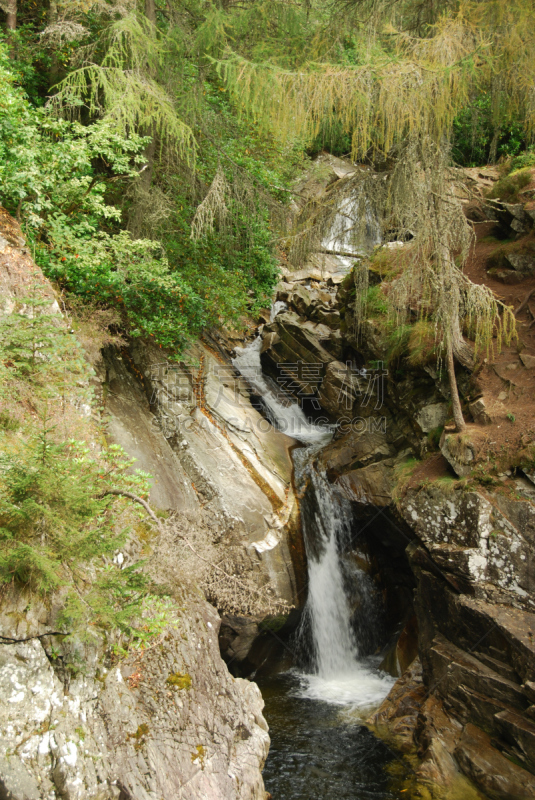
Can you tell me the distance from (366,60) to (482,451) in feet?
17.9

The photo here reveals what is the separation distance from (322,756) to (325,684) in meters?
2.01

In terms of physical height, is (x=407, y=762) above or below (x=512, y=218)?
below

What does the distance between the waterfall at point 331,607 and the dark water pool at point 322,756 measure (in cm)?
50

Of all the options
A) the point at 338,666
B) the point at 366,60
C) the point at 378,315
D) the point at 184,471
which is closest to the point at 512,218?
the point at 378,315

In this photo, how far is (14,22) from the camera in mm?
8977

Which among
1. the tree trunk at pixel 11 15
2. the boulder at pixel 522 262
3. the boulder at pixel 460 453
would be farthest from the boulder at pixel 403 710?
the tree trunk at pixel 11 15

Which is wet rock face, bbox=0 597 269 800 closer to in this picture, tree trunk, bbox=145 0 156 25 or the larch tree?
the larch tree

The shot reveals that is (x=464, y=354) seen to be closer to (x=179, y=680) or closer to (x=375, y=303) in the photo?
(x=375, y=303)

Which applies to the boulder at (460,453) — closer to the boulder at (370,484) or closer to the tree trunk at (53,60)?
the boulder at (370,484)

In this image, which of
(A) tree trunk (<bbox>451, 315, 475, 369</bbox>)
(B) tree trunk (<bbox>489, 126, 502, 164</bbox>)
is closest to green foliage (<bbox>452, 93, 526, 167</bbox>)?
(B) tree trunk (<bbox>489, 126, 502, 164</bbox>)

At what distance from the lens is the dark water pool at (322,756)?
5.95 meters

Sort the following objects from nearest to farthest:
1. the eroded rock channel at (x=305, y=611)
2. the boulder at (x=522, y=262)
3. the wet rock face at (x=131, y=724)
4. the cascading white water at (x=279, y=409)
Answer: the wet rock face at (x=131, y=724), the eroded rock channel at (x=305, y=611), the boulder at (x=522, y=262), the cascading white water at (x=279, y=409)

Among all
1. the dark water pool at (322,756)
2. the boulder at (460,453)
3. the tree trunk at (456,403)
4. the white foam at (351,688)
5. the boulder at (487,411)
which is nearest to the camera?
the dark water pool at (322,756)

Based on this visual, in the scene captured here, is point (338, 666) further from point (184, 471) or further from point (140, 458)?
point (140, 458)
